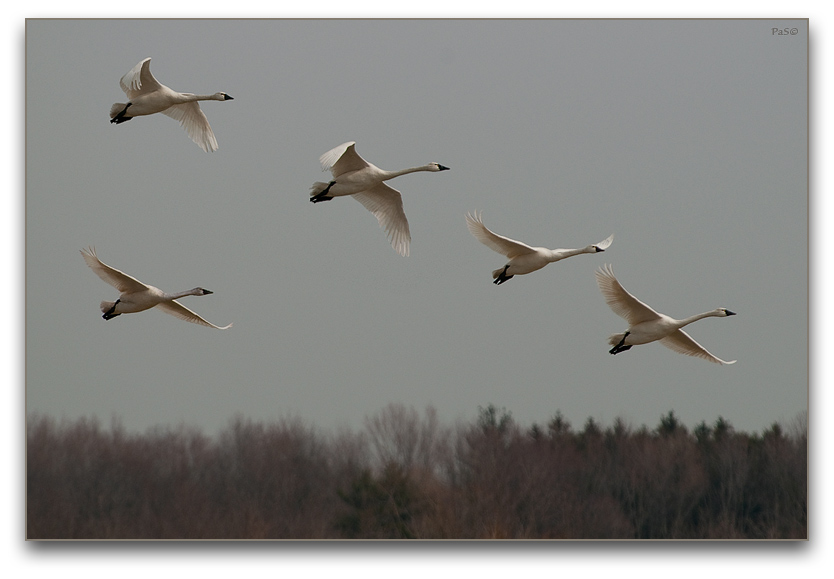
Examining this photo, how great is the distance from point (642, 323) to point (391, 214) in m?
2.31

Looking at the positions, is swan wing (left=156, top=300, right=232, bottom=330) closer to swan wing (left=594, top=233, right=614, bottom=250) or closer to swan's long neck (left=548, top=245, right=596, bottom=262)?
swan's long neck (left=548, top=245, right=596, bottom=262)

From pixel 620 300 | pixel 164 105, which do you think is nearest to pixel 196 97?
pixel 164 105

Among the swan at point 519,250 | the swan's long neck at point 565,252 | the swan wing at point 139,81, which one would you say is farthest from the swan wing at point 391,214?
the swan wing at point 139,81

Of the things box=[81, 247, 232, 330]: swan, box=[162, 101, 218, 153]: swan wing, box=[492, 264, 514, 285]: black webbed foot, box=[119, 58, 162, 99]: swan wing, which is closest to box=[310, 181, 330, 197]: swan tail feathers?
box=[162, 101, 218, 153]: swan wing

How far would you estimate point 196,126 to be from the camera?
10422mm

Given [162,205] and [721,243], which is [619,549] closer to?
[721,243]

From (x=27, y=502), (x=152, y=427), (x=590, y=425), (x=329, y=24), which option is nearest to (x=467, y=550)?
(x=590, y=425)

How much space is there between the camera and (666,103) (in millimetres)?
10062

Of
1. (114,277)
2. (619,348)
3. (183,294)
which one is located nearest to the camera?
(114,277)

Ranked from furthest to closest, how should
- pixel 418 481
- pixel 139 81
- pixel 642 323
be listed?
pixel 418 481 → pixel 642 323 → pixel 139 81

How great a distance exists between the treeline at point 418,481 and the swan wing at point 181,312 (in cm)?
98

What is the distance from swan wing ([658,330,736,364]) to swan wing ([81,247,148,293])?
14.1ft

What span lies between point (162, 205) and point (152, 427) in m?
1.87

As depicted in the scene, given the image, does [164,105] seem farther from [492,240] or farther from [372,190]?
[492,240]
